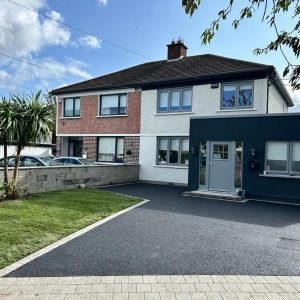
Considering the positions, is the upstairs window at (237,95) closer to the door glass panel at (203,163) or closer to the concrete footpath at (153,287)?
the door glass panel at (203,163)

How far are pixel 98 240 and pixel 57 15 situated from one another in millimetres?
11929

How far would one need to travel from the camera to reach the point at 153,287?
15.3 ft

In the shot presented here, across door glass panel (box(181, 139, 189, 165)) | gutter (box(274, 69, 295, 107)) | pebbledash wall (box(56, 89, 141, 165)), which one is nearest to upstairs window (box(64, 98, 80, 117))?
pebbledash wall (box(56, 89, 141, 165))

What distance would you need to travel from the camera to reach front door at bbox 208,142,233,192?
14.5m

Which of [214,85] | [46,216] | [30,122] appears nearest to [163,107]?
[214,85]

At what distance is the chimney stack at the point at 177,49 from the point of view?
74.6 ft

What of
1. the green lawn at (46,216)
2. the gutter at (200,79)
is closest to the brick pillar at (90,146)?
the gutter at (200,79)

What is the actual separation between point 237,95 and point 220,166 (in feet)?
13.7

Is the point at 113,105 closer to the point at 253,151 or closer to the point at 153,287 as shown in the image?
the point at 253,151

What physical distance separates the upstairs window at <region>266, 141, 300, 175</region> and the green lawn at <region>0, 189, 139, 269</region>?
5.68 metres

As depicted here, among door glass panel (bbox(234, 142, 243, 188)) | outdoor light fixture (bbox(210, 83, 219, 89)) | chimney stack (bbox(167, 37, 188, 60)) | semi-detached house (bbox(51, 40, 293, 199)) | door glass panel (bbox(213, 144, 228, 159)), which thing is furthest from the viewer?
chimney stack (bbox(167, 37, 188, 60))

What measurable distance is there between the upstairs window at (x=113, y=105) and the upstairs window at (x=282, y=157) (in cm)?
978

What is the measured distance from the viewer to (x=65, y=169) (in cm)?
1420

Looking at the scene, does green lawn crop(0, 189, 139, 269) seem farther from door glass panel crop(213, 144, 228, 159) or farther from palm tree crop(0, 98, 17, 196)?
door glass panel crop(213, 144, 228, 159)
